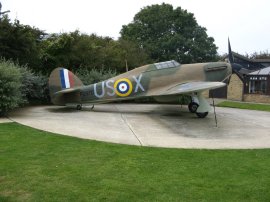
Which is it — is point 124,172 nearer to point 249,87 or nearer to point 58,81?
point 58,81

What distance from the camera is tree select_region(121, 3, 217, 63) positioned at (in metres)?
42.3

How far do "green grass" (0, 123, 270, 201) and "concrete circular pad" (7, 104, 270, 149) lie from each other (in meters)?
0.98

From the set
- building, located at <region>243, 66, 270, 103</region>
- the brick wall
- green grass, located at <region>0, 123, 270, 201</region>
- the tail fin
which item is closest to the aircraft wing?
the tail fin

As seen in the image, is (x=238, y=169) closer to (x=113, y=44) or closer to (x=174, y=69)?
(x=174, y=69)

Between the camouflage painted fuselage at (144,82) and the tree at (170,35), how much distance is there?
85.4 ft

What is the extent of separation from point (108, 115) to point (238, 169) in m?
8.66

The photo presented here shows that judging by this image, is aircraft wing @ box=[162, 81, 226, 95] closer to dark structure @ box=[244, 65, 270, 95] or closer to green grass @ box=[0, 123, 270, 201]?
green grass @ box=[0, 123, 270, 201]

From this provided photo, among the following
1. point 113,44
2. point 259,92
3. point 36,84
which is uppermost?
point 113,44

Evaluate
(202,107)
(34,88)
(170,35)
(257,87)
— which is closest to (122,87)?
(202,107)

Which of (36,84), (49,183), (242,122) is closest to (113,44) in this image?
(36,84)

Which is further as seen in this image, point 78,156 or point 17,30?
point 17,30

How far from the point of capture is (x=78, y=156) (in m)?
7.42

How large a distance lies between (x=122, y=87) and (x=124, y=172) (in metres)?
9.38

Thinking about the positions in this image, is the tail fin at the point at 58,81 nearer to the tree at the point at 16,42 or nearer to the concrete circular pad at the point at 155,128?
the concrete circular pad at the point at 155,128
